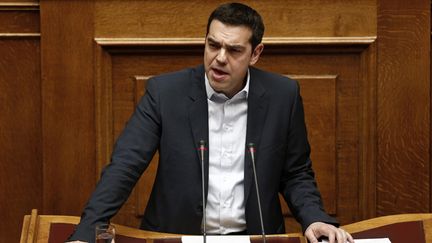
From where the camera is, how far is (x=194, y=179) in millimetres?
2668

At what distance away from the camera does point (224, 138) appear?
2686 millimetres

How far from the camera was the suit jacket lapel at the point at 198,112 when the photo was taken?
2.66 metres

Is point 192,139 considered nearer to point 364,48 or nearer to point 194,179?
point 194,179

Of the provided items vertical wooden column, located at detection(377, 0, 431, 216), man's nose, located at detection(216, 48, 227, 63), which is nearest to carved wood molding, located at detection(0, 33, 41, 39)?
man's nose, located at detection(216, 48, 227, 63)

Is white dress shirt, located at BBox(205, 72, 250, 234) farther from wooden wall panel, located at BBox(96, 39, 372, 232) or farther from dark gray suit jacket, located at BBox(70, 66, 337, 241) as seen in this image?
wooden wall panel, located at BBox(96, 39, 372, 232)

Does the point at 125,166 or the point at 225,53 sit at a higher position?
the point at 225,53

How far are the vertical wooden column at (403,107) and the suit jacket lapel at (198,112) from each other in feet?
2.92

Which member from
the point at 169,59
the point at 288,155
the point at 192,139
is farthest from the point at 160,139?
the point at 169,59

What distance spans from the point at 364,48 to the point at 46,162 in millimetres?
1205

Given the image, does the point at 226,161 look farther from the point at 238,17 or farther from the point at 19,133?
the point at 19,133

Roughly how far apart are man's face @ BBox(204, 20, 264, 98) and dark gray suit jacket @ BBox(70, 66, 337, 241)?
120 mm

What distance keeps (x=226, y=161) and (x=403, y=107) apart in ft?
3.11

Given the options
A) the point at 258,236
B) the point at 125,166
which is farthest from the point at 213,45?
the point at 258,236

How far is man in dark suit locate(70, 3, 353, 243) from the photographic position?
2.59 m
